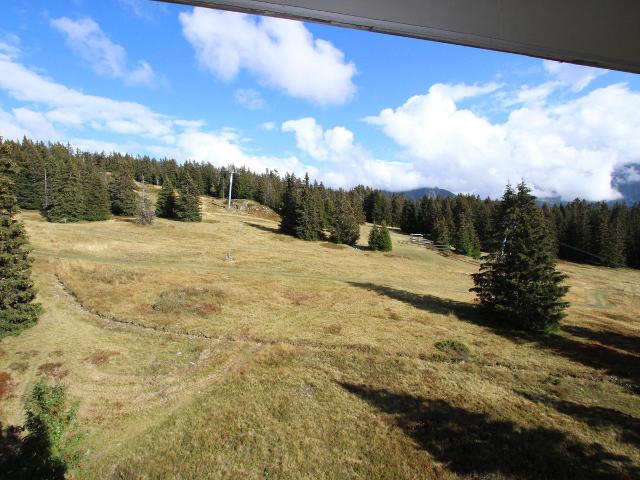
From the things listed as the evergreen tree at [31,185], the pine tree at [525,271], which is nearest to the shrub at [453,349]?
the pine tree at [525,271]

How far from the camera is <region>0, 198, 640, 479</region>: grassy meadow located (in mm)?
12844

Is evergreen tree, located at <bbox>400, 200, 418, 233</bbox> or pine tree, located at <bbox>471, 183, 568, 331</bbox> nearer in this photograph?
pine tree, located at <bbox>471, 183, 568, 331</bbox>

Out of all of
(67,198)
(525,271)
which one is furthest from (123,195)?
(525,271)

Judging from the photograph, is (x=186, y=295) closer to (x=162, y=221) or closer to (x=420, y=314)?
(x=420, y=314)

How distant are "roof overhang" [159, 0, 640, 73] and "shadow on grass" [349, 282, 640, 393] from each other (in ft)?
84.4

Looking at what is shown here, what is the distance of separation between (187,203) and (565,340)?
246 ft

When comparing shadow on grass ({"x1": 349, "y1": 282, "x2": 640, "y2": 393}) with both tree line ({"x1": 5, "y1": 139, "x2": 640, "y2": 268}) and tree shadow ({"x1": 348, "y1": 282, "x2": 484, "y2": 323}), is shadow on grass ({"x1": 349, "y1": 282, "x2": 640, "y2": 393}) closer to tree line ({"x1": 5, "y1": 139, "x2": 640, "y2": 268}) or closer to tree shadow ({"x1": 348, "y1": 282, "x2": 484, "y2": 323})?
tree shadow ({"x1": 348, "y1": 282, "x2": 484, "y2": 323})

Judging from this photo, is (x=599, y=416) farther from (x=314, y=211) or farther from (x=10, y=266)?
(x=314, y=211)

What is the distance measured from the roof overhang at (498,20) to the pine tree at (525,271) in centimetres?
3115

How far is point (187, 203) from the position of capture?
7938 centimetres

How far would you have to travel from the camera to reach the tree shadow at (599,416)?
Result: 49.0 ft

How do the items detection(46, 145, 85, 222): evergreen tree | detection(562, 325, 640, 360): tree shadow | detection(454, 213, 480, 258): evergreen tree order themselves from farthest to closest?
detection(454, 213, 480, 258): evergreen tree, detection(46, 145, 85, 222): evergreen tree, detection(562, 325, 640, 360): tree shadow

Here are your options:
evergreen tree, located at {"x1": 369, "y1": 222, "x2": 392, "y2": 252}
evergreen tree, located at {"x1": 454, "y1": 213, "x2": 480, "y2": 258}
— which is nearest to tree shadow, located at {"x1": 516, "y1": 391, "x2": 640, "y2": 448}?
evergreen tree, located at {"x1": 369, "y1": 222, "x2": 392, "y2": 252}

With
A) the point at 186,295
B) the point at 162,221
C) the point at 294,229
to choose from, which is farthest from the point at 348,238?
the point at 186,295
